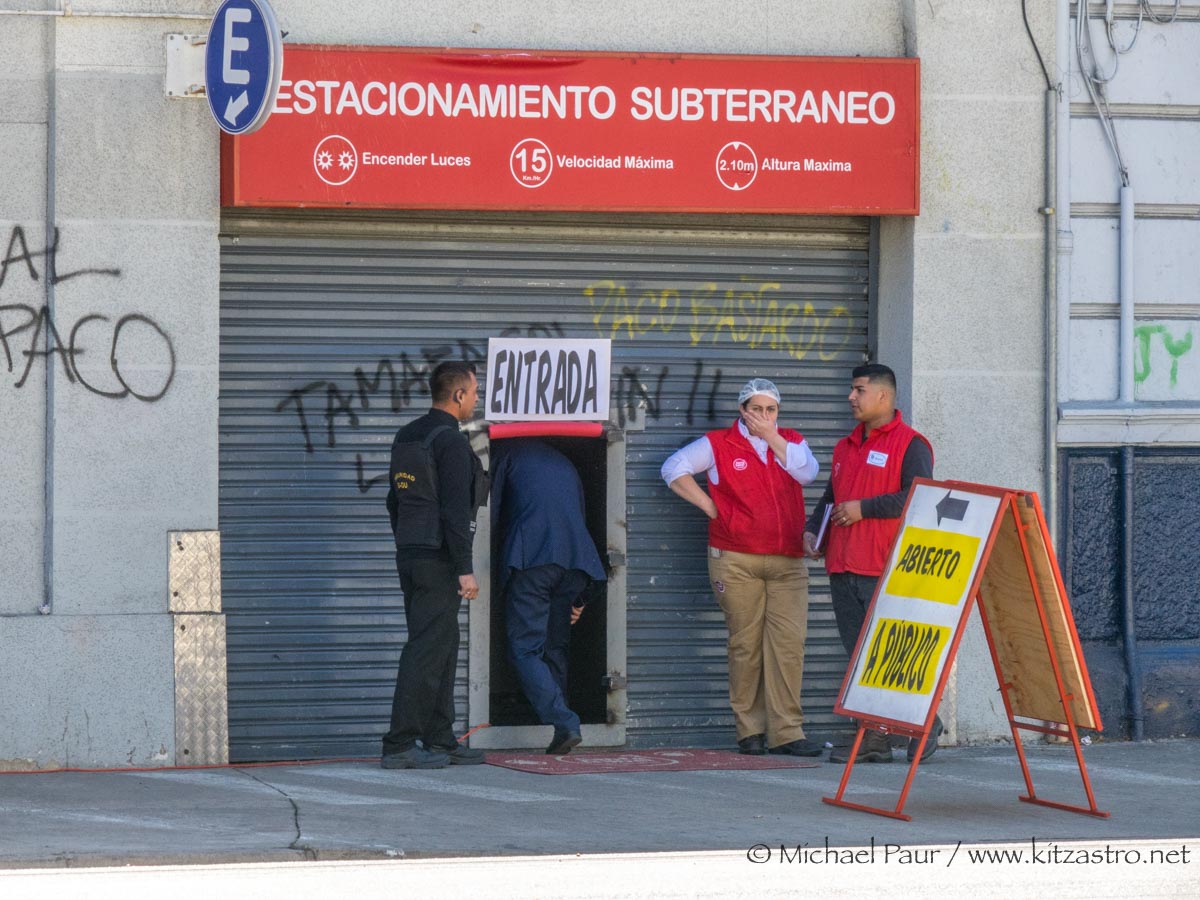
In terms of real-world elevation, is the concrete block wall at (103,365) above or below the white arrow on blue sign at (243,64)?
below

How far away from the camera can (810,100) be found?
31.2ft

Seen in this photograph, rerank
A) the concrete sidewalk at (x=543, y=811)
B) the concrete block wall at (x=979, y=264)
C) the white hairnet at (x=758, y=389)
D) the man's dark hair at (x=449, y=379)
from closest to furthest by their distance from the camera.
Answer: the concrete sidewalk at (x=543, y=811) → the man's dark hair at (x=449, y=379) → the white hairnet at (x=758, y=389) → the concrete block wall at (x=979, y=264)

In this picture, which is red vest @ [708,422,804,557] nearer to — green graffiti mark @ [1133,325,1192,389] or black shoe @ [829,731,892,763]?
black shoe @ [829,731,892,763]

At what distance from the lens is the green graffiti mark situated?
1002 centimetres

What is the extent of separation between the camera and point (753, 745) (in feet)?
30.8

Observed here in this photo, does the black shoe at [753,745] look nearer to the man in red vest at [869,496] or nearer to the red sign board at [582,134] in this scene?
the man in red vest at [869,496]

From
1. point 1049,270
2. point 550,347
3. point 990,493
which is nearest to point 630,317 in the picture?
point 550,347

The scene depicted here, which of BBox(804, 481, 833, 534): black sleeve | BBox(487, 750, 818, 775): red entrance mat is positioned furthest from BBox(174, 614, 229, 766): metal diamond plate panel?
BBox(804, 481, 833, 534): black sleeve

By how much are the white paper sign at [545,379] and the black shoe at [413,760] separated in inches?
72.9

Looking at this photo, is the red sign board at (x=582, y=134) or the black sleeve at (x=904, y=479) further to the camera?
the red sign board at (x=582, y=134)

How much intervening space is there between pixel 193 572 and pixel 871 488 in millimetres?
3377

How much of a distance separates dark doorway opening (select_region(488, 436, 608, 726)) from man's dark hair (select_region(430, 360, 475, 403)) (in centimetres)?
109

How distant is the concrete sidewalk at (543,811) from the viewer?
6.62 metres

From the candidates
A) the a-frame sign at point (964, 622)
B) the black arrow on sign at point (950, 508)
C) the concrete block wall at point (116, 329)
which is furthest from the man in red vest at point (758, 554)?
the concrete block wall at point (116, 329)
